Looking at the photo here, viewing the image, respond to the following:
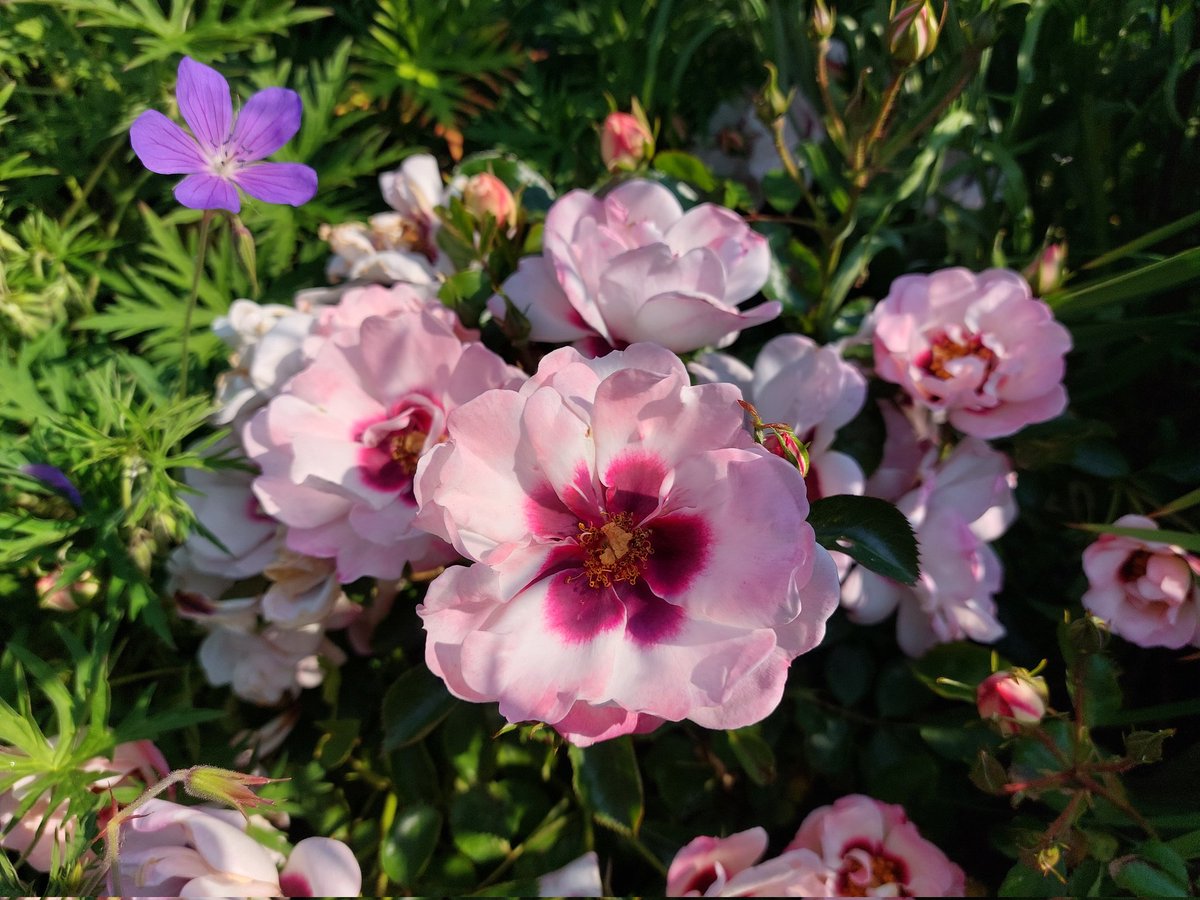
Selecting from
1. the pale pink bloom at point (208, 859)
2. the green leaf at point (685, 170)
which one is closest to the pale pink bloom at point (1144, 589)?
the green leaf at point (685, 170)

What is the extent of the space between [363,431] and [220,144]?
22 cm

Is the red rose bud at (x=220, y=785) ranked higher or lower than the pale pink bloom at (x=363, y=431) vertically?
lower

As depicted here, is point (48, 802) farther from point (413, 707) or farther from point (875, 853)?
point (875, 853)

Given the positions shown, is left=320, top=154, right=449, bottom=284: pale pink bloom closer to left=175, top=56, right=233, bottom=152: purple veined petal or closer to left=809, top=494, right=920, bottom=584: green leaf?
left=175, top=56, right=233, bottom=152: purple veined petal

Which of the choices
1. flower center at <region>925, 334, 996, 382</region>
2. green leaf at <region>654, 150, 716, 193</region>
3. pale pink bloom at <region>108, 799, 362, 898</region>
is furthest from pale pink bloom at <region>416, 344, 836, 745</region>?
green leaf at <region>654, 150, 716, 193</region>

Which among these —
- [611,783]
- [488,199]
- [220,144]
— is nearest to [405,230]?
[488,199]

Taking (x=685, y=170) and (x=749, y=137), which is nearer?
(x=685, y=170)

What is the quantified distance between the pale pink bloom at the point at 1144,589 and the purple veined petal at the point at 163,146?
0.72 metres

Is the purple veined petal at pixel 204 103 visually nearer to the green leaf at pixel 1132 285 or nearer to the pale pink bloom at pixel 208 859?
the pale pink bloom at pixel 208 859

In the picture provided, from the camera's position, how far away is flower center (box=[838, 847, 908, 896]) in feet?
2.12

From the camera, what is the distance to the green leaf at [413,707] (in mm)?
659

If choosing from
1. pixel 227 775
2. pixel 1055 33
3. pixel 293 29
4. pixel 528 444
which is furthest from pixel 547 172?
pixel 227 775

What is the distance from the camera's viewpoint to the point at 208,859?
532 millimetres

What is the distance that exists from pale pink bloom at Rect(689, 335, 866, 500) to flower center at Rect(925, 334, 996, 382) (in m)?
0.10
